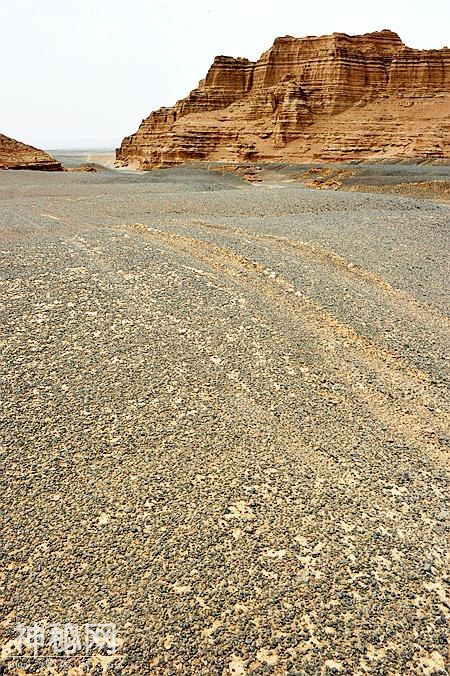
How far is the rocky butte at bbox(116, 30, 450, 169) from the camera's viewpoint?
1927 inches

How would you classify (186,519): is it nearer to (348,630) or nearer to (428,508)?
(348,630)

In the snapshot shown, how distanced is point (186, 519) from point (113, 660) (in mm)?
1106

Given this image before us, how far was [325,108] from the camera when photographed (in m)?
54.6

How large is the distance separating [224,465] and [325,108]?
5838 centimetres

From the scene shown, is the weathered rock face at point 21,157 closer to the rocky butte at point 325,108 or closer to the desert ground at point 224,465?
the rocky butte at point 325,108

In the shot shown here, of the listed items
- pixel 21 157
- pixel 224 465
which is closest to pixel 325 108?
pixel 21 157

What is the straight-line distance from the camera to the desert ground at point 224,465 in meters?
3.05

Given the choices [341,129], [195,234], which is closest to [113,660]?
[195,234]

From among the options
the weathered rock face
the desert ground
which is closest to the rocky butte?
the weathered rock face

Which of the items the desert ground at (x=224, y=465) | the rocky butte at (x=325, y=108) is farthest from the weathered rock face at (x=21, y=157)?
the desert ground at (x=224, y=465)

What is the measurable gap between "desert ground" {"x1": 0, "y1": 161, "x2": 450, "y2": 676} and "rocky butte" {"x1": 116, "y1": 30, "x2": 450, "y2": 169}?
146 ft

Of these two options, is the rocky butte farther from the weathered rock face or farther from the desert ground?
the desert ground

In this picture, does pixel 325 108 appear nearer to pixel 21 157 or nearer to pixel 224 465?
pixel 21 157

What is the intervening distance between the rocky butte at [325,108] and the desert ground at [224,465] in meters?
44.6
